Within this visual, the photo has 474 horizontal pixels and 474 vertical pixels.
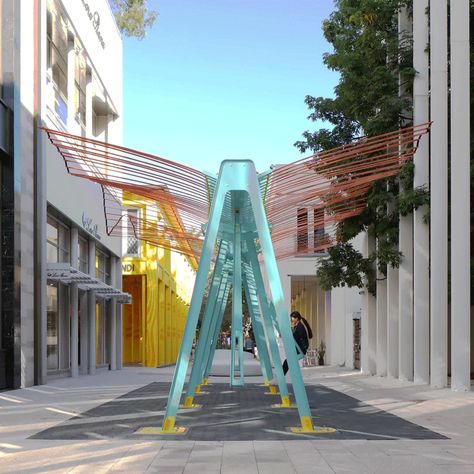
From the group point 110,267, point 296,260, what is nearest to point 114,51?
point 110,267

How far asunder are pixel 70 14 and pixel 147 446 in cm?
1653

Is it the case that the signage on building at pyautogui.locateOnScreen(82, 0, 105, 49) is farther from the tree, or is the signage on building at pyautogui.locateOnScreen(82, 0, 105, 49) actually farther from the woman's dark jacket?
the woman's dark jacket

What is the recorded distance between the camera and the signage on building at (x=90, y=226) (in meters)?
23.6

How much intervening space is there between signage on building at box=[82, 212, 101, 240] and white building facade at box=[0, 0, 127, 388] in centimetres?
3

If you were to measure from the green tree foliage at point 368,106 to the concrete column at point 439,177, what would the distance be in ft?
3.92

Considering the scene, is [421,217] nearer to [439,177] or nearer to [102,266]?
[439,177]

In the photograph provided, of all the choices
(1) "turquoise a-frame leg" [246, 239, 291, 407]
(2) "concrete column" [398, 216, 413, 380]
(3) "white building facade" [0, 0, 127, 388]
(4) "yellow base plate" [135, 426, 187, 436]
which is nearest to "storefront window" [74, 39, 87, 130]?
(3) "white building facade" [0, 0, 127, 388]

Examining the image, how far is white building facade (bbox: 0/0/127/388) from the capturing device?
1644 centimetres

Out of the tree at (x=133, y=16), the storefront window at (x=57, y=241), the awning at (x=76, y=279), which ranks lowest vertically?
the awning at (x=76, y=279)

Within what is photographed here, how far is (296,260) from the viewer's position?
33.3 meters

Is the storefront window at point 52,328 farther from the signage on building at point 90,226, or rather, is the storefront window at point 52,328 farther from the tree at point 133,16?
the tree at point 133,16

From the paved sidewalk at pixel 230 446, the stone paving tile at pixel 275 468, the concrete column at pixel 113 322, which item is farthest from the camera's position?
the concrete column at pixel 113 322

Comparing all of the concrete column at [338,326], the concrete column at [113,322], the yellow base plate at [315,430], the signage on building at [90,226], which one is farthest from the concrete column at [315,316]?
the yellow base plate at [315,430]

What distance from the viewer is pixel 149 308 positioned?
3538 centimetres
